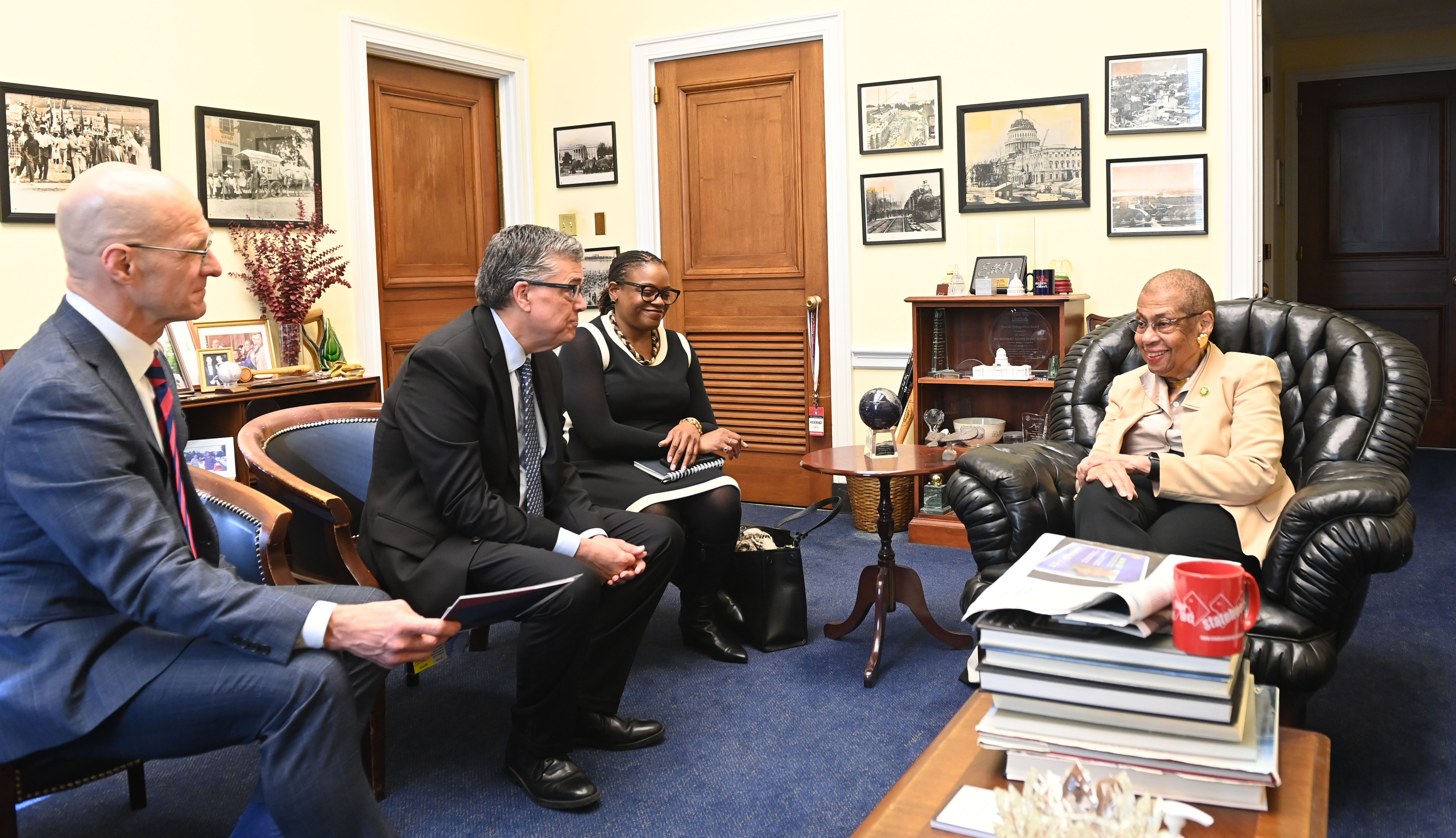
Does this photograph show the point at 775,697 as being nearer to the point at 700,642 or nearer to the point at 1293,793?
the point at 700,642

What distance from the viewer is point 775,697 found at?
Answer: 2.91 m

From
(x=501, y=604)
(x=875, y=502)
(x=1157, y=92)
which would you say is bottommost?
(x=875, y=502)

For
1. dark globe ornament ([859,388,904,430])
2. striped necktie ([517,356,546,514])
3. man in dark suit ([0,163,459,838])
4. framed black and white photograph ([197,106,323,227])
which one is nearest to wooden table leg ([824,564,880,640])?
dark globe ornament ([859,388,904,430])

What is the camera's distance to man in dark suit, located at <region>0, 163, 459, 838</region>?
1.55 m

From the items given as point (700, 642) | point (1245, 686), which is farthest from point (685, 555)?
point (1245, 686)

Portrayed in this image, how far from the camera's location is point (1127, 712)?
1313mm

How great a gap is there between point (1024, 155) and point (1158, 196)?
570 mm

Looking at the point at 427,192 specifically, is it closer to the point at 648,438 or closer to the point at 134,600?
the point at 648,438

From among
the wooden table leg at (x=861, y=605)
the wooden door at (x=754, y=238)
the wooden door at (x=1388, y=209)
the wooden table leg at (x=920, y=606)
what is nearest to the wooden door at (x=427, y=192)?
the wooden door at (x=754, y=238)

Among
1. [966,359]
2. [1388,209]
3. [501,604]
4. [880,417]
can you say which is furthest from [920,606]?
[1388,209]

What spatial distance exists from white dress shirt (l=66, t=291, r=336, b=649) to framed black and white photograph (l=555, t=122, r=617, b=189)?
4.00 m

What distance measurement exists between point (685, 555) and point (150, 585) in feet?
5.93

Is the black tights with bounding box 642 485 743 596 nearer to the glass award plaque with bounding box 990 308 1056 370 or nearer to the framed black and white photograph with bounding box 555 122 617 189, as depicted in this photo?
the glass award plaque with bounding box 990 308 1056 370

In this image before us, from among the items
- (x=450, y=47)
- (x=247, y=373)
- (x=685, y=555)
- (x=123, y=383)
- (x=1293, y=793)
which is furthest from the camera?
(x=450, y=47)
